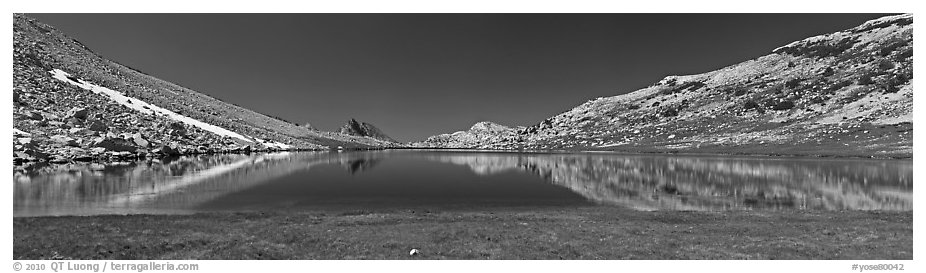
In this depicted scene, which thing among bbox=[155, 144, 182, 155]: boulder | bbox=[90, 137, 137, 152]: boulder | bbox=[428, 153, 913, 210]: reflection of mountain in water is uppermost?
bbox=[90, 137, 137, 152]: boulder

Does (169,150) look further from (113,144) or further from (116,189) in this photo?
(116,189)

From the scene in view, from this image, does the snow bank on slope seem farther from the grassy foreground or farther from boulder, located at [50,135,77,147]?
the grassy foreground

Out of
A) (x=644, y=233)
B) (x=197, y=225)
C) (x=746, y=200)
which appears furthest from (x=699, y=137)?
(x=197, y=225)

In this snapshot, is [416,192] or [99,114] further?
[99,114]

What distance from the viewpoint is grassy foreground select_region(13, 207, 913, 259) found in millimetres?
17797

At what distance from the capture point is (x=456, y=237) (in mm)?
20219

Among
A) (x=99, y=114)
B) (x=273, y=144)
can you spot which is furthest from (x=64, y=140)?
(x=273, y=144)

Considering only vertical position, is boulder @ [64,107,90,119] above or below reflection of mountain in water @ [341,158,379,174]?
above

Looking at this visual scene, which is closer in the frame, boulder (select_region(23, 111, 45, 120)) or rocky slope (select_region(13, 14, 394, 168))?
rocky slope (select_region(13, 14, 394, 168))

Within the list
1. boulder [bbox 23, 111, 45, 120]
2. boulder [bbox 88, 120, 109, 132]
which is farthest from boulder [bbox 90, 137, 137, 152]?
boulder [bbox 23, 111, 45, 120]

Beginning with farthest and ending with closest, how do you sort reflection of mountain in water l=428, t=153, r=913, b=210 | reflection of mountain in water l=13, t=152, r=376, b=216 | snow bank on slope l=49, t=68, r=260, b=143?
snow bank on slope l=49, t=68, r=260, b=143 < reflection of mountain in water l=428, t=153, r=913, b=210 < reflection of mountain in water l=13, t=152, r=376, b=216

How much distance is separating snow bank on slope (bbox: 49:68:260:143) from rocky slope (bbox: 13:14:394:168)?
11.3 inches

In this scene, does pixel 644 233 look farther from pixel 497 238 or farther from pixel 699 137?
pixel 699 137

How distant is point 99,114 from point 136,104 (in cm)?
3965
